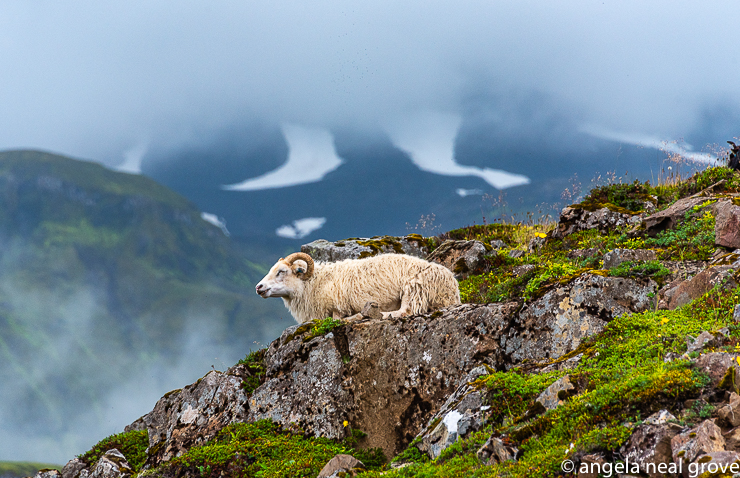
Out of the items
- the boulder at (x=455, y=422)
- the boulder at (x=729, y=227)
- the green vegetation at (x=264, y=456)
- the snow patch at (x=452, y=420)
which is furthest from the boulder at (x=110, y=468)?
the boulder at (x=729, y=227)

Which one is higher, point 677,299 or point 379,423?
point 677,299

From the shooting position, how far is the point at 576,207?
17.0 m

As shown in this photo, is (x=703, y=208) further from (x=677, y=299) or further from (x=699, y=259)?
(x=677, y=299)

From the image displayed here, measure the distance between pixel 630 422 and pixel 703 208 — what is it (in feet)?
31.1

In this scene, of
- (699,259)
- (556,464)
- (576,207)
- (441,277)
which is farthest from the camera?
(576,207)

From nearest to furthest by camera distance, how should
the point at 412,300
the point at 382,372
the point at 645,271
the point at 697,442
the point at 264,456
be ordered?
the point at 697,442 < the point at 264,456 < the point at 645,271 < the point at 382,372 < the point at 412,300

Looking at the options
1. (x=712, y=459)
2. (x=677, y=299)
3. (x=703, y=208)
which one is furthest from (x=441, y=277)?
(x=712, y=459)

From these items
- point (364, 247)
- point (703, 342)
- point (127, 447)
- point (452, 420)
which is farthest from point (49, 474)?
point (364, 247)

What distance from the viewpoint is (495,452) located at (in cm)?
564

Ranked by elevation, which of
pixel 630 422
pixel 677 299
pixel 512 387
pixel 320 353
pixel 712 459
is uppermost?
pixel 320 353

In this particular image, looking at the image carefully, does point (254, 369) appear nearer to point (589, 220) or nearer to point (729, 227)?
point (729, 227)

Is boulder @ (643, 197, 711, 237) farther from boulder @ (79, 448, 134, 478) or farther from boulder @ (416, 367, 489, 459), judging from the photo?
boulder @ (79, 448, 134, 478)

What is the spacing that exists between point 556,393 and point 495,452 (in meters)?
1.04

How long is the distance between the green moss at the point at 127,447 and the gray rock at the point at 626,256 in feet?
35.2
